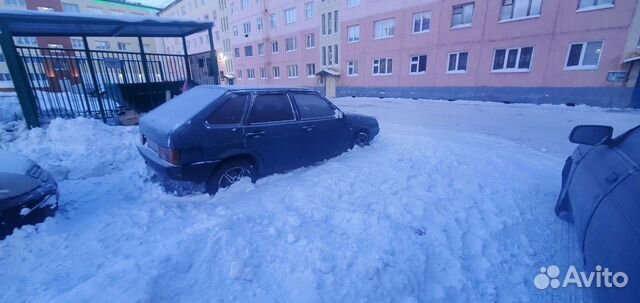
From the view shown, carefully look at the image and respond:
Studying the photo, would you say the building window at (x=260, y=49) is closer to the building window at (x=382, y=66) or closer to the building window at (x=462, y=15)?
the building window at (x=382, y=66)

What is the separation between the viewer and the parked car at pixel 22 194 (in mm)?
2421

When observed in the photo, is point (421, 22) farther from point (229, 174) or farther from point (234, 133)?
point (229, 174)

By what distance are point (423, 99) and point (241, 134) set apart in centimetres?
1827

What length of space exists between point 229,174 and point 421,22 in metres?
20.0

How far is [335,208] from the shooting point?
3293 mm

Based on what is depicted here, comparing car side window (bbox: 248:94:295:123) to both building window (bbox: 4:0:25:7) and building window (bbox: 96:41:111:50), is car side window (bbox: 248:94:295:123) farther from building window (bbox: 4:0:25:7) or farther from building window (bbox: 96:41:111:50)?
building window (bbox: 4:0:25:7)

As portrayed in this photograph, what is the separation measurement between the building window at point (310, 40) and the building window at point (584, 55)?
20.5 meters

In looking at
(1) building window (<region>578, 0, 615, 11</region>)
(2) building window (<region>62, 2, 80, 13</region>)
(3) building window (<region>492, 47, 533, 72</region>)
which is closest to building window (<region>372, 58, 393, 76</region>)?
(3) building window (<region>492, 47, 533, 72</region>)

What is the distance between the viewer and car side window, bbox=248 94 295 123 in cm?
384

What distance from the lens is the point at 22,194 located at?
252 centimetres

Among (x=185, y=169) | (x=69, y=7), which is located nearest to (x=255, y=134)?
(x=185, y=169)

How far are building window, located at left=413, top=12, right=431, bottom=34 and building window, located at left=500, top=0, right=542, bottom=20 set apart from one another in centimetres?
451

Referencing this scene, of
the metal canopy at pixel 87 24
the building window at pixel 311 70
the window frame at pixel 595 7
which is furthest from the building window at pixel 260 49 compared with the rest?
the window frame at pixel 595 7

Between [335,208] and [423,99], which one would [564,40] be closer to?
[423,99]
